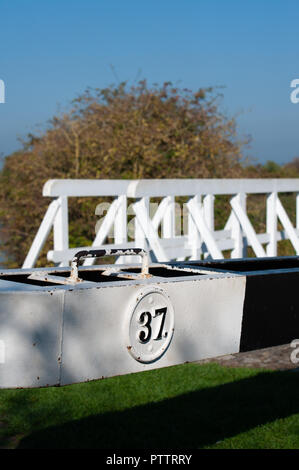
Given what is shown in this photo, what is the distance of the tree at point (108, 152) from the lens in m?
11.3

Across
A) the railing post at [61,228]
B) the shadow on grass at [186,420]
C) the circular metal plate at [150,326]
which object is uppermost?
the railing post at [61,228]

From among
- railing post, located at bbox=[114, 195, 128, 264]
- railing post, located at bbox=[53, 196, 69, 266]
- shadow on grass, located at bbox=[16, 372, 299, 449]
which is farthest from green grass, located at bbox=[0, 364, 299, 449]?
railing post, located at bbox=[114, 195, 128, 264]

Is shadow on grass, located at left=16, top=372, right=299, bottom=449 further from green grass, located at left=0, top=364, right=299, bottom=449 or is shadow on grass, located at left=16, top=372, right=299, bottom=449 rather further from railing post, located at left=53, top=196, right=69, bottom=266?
railing post, located at left=53, top=196, right=69, bottom=266

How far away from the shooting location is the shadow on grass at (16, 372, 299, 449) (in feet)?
14.6

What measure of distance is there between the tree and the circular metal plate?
7.35 m

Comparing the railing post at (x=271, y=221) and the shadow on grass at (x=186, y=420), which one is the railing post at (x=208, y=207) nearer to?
the railing post at (x=271, y=221)

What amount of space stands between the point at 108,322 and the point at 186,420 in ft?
7.30

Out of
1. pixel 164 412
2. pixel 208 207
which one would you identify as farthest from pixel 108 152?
pixel 164 412

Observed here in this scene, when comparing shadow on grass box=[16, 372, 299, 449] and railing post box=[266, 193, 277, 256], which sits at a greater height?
railing post box=[266, 193, 277, 256]

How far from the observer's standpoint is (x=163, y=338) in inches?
123

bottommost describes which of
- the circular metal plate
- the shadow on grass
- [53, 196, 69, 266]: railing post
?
the shadow on grass

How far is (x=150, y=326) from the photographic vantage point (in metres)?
3.07

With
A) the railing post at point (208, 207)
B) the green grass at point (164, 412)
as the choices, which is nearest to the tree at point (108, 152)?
the railing post at point (208, 207)

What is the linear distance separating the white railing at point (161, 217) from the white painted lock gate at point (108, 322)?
289 cm
